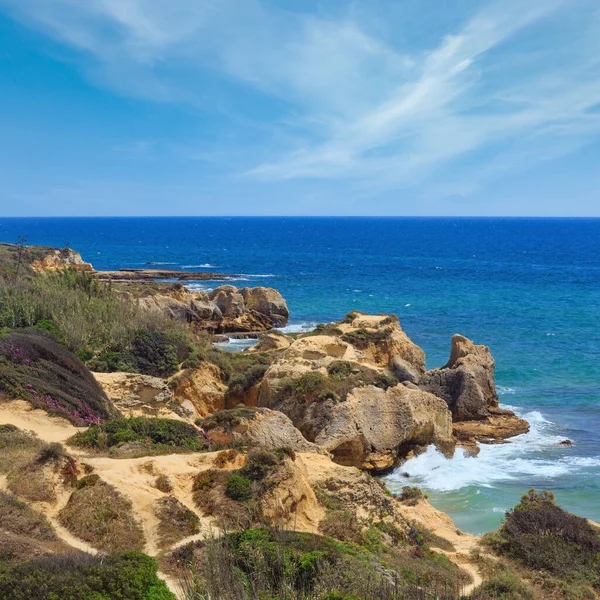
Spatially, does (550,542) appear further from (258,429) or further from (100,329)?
(100,329)

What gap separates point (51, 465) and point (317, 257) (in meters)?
108

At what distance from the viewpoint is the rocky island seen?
951cm

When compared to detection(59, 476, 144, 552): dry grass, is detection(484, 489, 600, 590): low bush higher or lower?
lower

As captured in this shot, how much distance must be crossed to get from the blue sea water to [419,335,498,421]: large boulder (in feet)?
8.07

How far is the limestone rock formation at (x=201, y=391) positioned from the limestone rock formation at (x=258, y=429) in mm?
5198

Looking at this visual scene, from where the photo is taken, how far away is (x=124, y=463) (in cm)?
1441

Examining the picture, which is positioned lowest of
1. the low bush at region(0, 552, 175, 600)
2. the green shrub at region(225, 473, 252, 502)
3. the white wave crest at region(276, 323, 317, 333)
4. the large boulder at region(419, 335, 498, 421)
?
the white wave crest at region(276, 323, 317, 333)

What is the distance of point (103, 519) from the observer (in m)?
11.8

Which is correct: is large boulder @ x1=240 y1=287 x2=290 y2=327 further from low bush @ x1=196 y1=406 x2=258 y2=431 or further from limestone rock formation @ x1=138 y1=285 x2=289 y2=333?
low bush @ x1=196 y1=406 x2=258 y2=431

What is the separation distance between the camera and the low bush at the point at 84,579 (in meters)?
7.69

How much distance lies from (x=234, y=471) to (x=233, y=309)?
39330 mm

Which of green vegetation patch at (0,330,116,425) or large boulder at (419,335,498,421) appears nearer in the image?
green vegetation patch at (0,330,116,425)

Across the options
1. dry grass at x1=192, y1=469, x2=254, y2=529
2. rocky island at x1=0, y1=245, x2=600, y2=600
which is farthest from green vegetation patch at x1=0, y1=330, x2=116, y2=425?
dry grass at x1=192, y1=469, x2=254, y2=529

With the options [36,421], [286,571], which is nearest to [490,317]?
[36,421]
